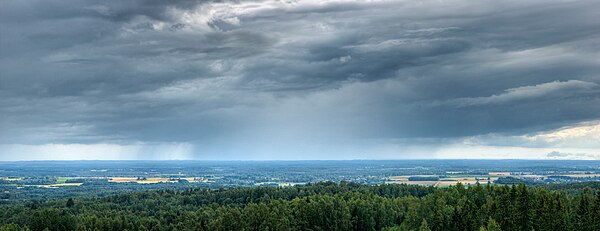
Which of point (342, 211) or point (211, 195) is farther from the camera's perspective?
point (211, 195)

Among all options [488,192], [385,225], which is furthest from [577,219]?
[385,225]

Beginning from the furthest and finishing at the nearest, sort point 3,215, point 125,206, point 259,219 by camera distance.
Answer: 1. point 125,206
2. point 3,215
3. point 259,219

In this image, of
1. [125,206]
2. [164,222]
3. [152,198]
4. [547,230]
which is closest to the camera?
[547,230]

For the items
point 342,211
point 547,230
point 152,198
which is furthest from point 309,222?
point 152,198

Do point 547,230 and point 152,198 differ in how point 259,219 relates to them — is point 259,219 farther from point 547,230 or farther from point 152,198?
point 152,198

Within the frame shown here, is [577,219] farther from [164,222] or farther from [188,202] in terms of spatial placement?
[188,202]

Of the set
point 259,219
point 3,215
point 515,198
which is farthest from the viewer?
point 3,215
